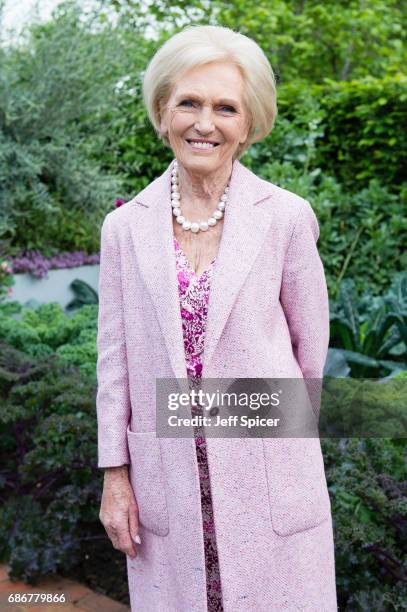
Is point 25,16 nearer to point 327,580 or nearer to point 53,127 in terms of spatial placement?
point 53,127

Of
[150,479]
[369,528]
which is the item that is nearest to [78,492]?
[369,528]

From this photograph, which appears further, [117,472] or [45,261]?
[45,261]

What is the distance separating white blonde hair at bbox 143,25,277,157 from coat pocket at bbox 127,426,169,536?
0.81 m

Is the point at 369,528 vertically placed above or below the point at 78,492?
below

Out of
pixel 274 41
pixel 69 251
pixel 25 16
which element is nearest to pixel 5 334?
pixel 69 251

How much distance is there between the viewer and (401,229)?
5.93 meters

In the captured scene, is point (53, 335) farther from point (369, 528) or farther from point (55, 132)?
point (369, 528)

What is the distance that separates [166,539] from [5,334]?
3337mm

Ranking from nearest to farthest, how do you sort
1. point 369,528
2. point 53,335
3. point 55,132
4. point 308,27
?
point 369,528, point 53,335, point 55,132, point 308,27

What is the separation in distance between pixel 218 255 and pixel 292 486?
0.56 meters

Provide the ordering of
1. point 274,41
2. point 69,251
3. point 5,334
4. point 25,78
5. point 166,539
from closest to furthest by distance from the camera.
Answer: point 166,539, point 5,334, point 25,78, point 69,251, point 274,41

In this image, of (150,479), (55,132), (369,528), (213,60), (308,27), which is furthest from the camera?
(308,27)

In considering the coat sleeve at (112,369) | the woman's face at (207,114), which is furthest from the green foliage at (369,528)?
the woman's face at (207,114)

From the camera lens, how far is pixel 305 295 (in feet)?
5.40
